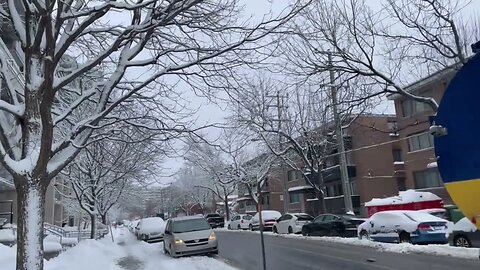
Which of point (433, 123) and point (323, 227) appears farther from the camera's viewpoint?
point (323, 227)

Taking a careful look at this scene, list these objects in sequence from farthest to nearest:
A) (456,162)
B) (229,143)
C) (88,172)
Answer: (229,143)
(88,172)
(456,162)

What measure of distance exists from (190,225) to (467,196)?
17593 millimetres

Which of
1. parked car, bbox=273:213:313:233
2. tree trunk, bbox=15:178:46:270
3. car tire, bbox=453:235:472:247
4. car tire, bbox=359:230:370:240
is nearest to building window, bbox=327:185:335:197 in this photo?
parked car, bbox=273:213:313:233

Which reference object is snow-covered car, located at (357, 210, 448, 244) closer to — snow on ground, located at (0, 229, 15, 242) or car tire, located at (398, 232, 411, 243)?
car tire, located at (398, 232, 411, 243)

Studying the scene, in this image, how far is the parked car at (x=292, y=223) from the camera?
3139 cm

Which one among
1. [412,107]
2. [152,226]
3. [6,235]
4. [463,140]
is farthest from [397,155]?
[463,140]

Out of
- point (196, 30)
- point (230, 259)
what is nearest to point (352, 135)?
point (230, 259)

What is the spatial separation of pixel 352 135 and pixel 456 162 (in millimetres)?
40710

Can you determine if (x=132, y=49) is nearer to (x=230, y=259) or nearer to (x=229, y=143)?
(x=230, y=259)

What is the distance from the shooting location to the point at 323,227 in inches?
1050

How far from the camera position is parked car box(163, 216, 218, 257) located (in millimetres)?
18000

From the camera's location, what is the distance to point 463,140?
2.54m

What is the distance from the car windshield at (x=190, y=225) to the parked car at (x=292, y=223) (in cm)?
1262

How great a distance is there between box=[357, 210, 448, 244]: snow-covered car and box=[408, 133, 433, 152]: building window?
2066 centimetres
